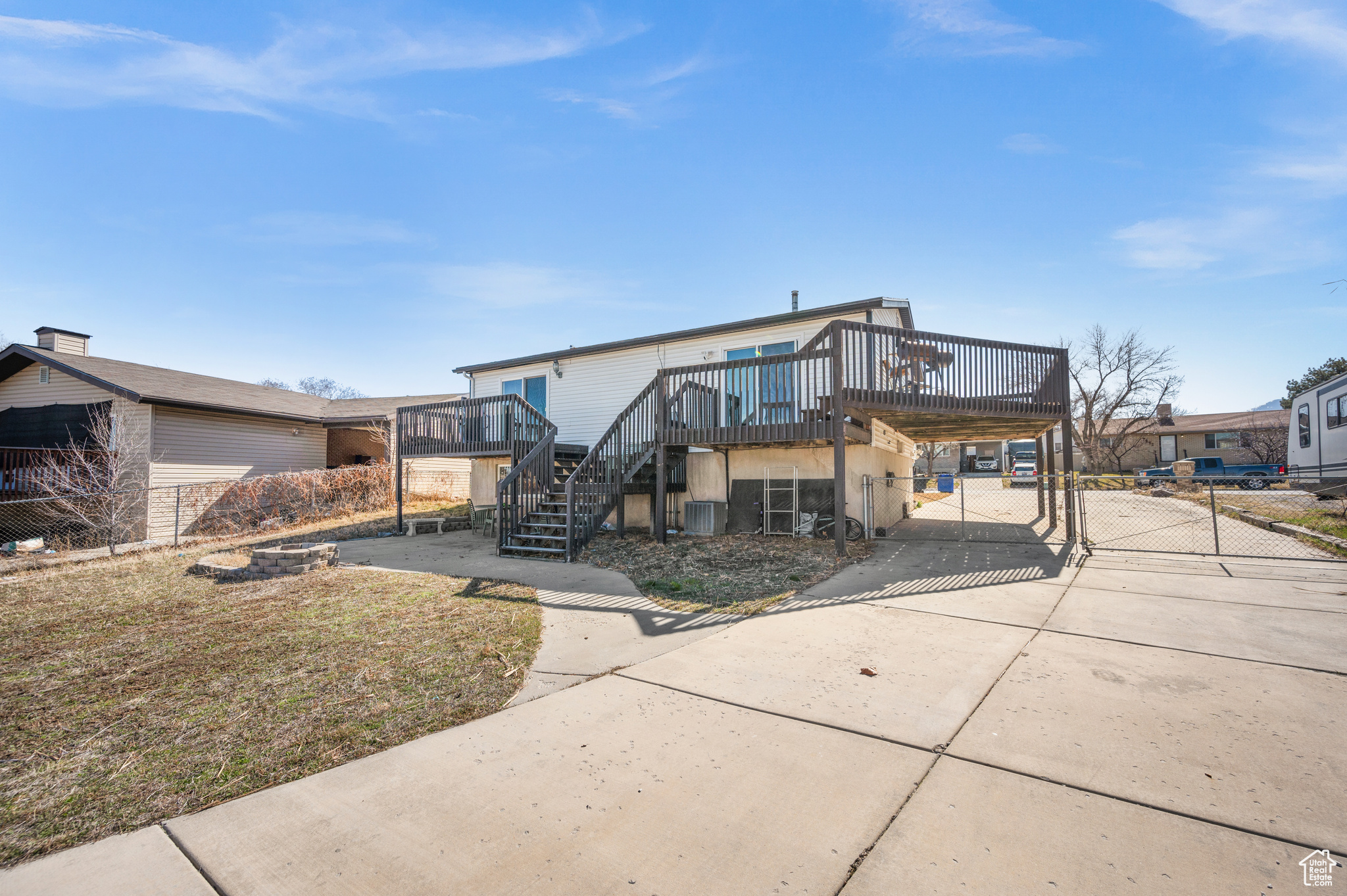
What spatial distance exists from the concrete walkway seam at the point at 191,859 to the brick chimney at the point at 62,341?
22.5m

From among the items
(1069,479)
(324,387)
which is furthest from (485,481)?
(324,387)

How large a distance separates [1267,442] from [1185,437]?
26.8ft

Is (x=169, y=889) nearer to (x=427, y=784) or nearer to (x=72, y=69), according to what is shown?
(x=427, y=784)

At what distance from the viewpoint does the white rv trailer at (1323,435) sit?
12.8m

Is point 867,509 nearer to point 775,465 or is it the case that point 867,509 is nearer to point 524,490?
point 775,465

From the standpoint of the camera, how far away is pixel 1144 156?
1047cm

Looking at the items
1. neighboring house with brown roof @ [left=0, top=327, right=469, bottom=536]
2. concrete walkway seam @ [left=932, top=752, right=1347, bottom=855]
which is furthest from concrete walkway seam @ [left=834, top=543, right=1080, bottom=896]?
neighboring house with brown roof @ [left=0, top=327, right=469, bottom=536]

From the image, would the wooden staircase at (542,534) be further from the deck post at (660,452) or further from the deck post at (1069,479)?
the deck post at (1069,479)

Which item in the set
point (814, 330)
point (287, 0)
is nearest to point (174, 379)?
point (287, 0)

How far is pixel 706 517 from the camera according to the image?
39.3ft

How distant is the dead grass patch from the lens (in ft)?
21.7

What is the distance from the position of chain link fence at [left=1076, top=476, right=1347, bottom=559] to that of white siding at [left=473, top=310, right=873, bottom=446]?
7854mm

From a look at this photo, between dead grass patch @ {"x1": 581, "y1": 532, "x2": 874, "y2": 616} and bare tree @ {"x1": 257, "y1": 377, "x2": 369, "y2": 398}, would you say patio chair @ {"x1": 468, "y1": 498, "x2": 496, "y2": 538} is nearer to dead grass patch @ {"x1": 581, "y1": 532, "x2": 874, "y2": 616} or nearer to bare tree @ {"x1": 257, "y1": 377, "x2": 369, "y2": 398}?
dead grass patch @ {"x1": 581, "y1": 532, "x2": 874, "y2": 616}
